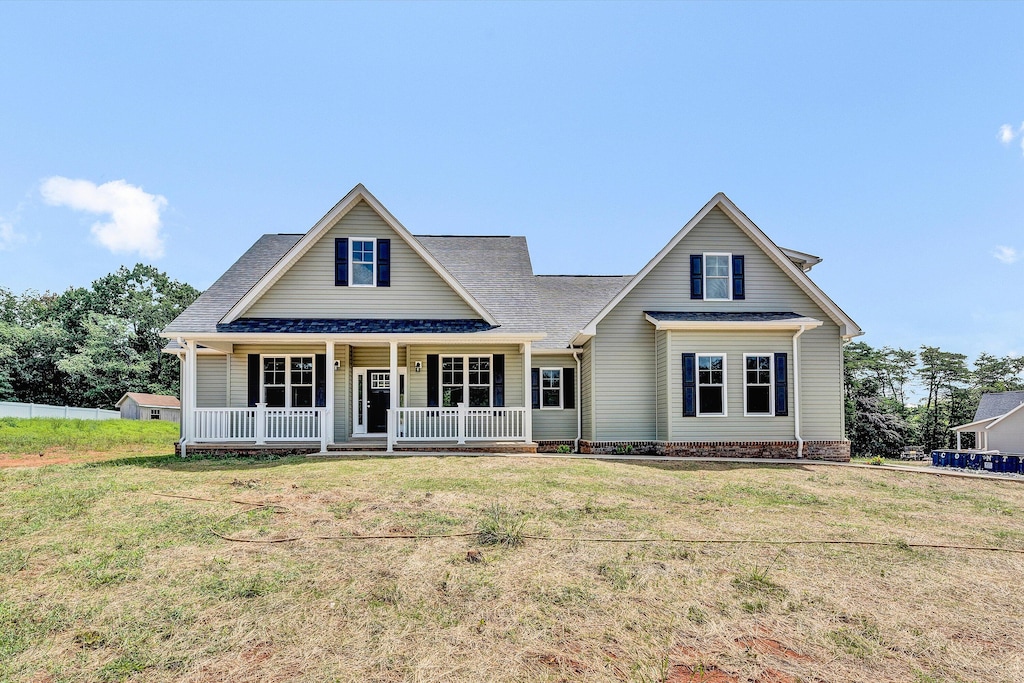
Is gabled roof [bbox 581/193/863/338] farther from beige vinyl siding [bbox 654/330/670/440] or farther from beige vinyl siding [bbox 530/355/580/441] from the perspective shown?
beige vinyl siding [bbox 530/355/580/441]

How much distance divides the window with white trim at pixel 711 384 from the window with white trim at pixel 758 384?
635 mm

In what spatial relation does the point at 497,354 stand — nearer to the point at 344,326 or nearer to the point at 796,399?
the point at 344,326

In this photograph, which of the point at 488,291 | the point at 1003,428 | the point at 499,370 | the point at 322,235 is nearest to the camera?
the point at 322,235

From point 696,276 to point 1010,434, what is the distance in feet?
91.6

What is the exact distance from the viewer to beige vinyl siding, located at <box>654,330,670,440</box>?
16.5 m

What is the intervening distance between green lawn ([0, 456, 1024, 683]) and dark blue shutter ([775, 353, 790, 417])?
6.43 meters

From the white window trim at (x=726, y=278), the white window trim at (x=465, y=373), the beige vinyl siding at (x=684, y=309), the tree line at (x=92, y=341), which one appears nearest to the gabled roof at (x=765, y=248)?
A: the beige vinyl siding at (x=684, y=309)

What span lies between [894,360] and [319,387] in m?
59.3

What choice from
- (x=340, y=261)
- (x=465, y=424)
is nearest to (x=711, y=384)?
(x=465, y=424)

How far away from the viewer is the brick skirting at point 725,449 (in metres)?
16.3

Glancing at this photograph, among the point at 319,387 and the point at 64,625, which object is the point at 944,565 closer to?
the point at 64,625

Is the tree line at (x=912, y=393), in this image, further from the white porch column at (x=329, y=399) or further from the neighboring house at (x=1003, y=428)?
the white porch column at (x=329, y=399)

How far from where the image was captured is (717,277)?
1738 cm

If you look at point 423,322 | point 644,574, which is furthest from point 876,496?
point 423,322
